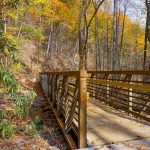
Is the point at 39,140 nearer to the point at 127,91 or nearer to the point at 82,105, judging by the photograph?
the point at 82,105

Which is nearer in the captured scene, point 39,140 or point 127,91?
point 39,140

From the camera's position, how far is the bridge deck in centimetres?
409

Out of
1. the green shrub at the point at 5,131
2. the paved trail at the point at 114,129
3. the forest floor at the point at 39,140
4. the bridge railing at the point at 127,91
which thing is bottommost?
the forest floor at the point at 39,140

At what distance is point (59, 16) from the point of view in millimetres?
21797

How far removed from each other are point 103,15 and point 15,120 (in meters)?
23.7

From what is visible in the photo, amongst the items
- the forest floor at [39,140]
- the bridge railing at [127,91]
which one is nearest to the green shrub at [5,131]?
the forest floor at [39,140]

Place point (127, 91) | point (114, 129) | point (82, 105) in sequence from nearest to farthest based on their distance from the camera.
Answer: point (82, 105)
point (114, 129)
point (127, 91)

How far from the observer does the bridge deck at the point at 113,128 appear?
4094mm

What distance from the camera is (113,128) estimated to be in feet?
15.8

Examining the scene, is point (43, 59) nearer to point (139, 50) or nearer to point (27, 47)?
point (27, 47)

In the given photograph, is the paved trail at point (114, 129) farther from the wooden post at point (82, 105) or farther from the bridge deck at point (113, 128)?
the wooden post at point (82, 105)

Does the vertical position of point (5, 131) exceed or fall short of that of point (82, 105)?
it falls short

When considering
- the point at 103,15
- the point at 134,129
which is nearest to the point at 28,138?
the point at 134,129

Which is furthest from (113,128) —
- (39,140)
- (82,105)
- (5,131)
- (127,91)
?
(5,131)
